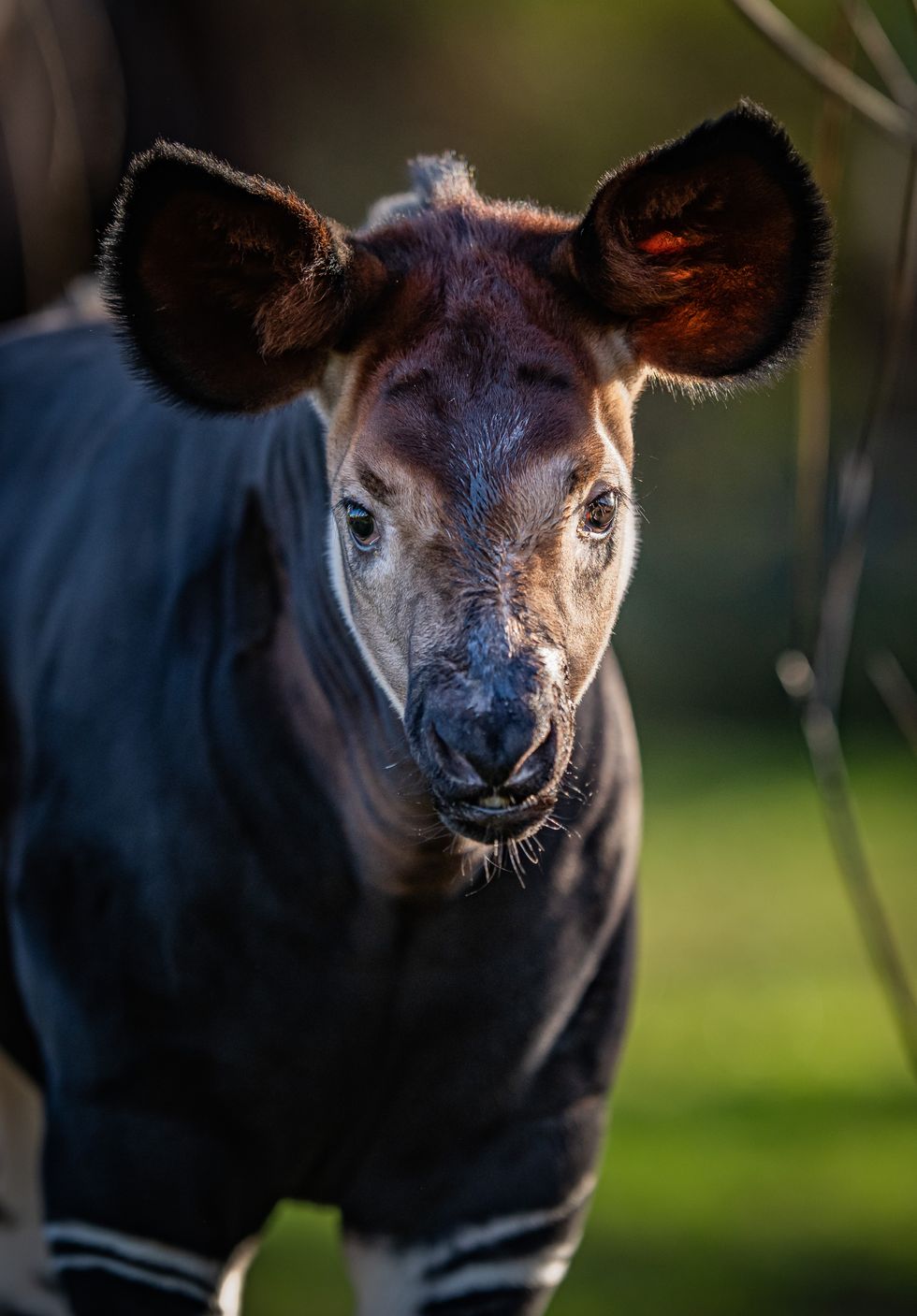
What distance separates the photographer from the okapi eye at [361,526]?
104 inches

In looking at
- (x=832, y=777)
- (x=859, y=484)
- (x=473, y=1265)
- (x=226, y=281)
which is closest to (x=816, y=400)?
(x=859, y=484)

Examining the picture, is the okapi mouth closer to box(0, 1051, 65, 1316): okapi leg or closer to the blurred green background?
the blurred green background

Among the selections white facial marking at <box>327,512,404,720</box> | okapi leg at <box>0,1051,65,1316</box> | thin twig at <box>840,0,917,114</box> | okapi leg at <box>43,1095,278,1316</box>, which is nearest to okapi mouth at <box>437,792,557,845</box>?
white facial marking at <box>327,512,404,720</box>

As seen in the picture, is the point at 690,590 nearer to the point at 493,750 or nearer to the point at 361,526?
the point at 361,526

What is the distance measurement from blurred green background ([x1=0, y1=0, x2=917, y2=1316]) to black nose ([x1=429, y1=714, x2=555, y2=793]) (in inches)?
30.6

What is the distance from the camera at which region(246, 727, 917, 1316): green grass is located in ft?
17.7

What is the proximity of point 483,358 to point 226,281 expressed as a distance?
0.46m

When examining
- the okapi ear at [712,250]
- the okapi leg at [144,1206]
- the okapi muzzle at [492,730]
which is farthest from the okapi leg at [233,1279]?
the okapi ear at [712,250]

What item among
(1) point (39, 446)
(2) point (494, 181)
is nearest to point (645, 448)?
(2) point (494, 181)

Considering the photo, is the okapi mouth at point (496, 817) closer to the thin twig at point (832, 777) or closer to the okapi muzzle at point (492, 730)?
the okapi muzzle at point (492, 730)

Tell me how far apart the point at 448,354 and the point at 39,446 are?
163 cm

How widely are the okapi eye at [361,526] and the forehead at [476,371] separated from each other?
0.24 feet

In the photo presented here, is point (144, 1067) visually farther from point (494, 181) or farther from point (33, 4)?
point (494, 181)

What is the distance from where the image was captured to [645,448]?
1502cm
